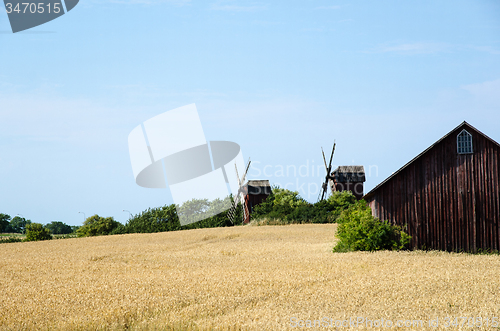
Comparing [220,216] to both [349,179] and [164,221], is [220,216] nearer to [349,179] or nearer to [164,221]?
[164,221]

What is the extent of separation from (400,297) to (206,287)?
4692 millimetres

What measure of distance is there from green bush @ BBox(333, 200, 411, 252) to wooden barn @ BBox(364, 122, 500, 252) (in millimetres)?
478

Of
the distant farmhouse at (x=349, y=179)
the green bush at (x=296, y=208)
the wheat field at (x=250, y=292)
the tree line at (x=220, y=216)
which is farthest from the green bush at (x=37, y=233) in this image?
the distant farmhouse at (x=349, y=179)

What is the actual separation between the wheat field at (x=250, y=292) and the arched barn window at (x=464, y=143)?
4649 mm

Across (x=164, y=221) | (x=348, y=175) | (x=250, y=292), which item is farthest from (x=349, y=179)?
(x=250, y=292)

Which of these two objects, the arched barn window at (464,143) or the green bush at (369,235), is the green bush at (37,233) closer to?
the green bush at (369,235)

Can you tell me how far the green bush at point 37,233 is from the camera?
130 feet

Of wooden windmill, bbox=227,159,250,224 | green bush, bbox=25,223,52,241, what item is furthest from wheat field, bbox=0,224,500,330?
wooden windmill, bbox=227,159,250,224

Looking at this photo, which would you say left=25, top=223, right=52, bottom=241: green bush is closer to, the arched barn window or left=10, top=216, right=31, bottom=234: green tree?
the arched barn window

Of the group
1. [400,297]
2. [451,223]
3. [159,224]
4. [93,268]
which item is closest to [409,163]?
[451,223]

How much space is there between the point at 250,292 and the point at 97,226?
130 ft

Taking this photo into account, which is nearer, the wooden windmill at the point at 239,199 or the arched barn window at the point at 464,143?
the arched barn window at the point at 464,143

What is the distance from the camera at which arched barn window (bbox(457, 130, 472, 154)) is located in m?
19.5

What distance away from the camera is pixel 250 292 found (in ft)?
35.0
